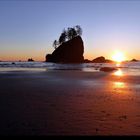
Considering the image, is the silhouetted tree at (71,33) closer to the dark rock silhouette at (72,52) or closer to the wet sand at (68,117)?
the dark rock silhouette at (72,52)

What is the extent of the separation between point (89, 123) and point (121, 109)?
2845 mm

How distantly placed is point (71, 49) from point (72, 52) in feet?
8.53

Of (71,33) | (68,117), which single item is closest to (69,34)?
(71,33)

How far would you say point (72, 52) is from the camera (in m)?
168

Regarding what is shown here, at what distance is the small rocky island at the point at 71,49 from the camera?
165750 millimetres

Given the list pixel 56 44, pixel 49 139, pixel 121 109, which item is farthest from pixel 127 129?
pixel 56 44

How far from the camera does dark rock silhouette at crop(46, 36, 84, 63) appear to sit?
165 m

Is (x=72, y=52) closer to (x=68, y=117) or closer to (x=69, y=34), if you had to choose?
(x=69, y=34)

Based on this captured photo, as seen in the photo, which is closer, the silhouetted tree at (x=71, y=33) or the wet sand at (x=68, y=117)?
the wet sand at (x=68, y=117)

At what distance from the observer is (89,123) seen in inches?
331

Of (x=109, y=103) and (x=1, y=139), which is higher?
(x=1, y=139)

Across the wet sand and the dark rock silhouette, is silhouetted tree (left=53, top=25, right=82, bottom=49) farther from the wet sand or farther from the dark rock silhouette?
the wet sand

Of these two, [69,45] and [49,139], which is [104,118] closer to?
[49,139]

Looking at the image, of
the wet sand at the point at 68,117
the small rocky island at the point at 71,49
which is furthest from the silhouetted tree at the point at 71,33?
the wet sand at the point at 68,117
